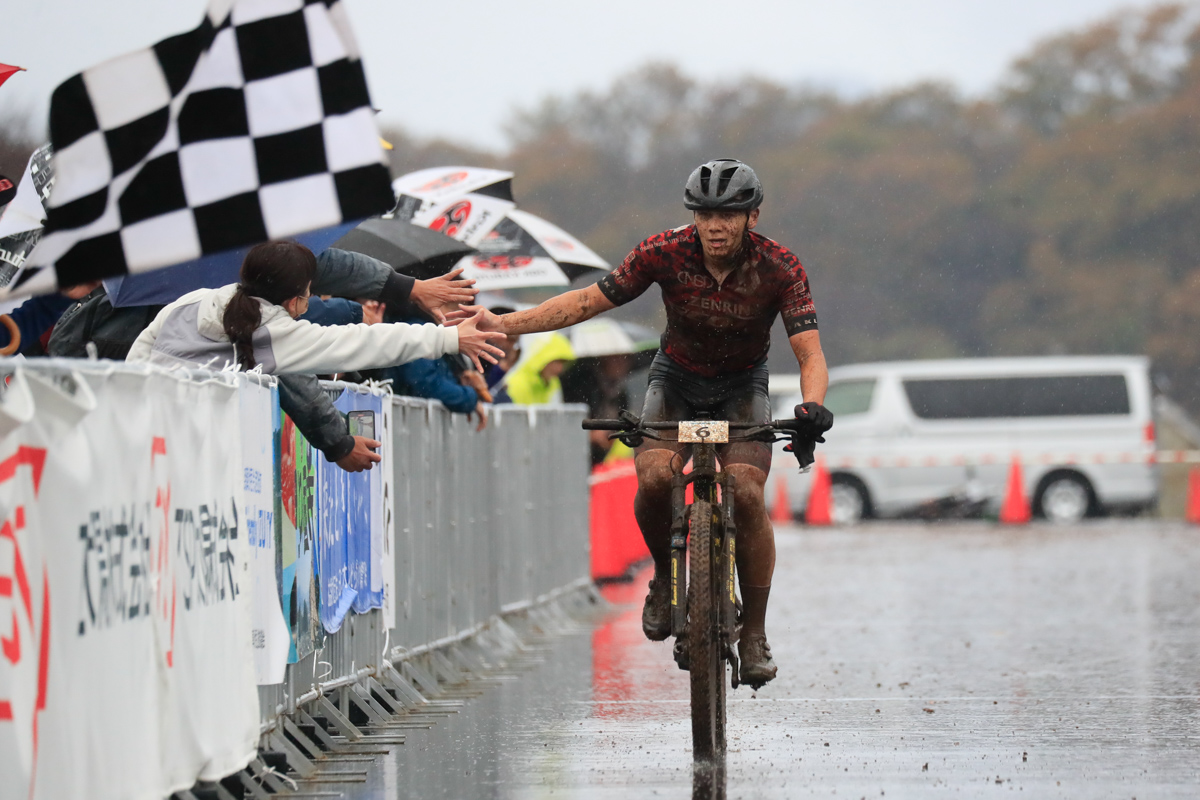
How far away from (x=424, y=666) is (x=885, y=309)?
175 ft

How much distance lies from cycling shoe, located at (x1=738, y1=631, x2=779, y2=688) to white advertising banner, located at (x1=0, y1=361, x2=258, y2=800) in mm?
1955

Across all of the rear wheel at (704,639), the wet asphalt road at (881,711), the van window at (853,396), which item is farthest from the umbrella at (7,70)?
the van window at (853,396)

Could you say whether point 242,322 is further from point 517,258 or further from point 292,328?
point 517,258

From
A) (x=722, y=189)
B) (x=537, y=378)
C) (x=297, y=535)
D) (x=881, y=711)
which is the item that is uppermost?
(x=722, y=189)

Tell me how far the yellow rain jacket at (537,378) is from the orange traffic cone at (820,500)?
17903mm

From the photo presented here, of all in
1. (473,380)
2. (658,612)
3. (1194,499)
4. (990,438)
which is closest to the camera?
(658,612)

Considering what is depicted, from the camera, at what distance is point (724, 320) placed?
7.72m

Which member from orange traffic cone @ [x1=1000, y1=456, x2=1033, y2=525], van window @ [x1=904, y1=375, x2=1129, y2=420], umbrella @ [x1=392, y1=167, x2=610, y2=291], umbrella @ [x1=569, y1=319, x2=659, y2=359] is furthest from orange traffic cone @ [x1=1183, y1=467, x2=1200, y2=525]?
umbrella @ [x1=392, y1=167, x2=610, y2=291]

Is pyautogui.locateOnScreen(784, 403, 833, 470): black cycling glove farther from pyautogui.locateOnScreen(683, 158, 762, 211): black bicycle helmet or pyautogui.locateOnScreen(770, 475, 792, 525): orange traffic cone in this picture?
pyautogui.locateOnScreen(770, 475, 792, 525): orange traffic cone

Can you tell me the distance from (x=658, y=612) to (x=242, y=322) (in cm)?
199

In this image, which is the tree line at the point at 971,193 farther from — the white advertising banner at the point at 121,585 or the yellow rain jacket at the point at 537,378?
the white advertising banner at the point at 121,585

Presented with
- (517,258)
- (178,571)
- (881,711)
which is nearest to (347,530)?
(881,711)

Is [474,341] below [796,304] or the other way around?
below

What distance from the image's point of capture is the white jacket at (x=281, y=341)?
23.3ft
